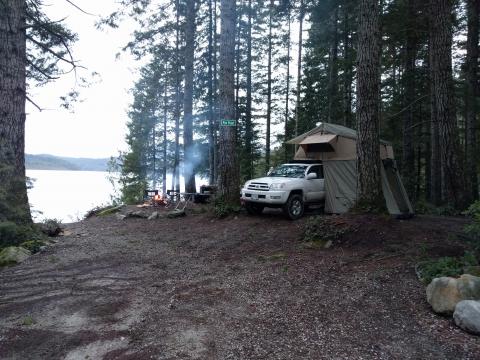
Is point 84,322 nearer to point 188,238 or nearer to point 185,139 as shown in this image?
point 188,238

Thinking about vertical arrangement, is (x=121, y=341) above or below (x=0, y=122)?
below

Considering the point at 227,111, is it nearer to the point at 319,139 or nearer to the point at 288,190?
the point at 319,139

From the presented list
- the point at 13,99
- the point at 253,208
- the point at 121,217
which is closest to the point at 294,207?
the point at 253,208

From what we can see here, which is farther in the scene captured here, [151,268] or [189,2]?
[189,2]

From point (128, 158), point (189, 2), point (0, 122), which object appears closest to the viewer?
point (0, 122)

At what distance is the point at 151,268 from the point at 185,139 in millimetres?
11981

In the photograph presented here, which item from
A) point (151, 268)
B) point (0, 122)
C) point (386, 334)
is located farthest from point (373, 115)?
point (0, 122)

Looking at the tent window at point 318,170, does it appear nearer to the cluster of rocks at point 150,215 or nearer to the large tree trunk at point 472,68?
the cluster of rocks at point 150,215

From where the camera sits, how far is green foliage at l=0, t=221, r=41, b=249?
7.10 metres

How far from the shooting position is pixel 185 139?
693 inches

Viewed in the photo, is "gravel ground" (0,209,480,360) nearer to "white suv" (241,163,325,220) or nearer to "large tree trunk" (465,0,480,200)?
"white suv" (241,163,325,220)

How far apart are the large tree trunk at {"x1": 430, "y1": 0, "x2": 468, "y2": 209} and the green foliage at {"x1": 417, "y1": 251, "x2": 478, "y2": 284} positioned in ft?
24.1

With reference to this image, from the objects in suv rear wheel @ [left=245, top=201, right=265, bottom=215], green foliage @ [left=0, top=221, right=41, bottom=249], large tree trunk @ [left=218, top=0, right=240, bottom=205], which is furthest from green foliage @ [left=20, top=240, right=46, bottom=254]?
suv rear wheel @ [left=245, top=201, right=265, bottom=215]

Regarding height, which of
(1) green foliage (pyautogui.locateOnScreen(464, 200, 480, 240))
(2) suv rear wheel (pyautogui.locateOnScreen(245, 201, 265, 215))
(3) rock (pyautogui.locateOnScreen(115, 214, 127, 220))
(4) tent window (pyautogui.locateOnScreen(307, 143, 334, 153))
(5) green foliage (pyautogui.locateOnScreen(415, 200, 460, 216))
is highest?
(4) tent window (pyautogui.locateOnScreen(307, 143, 334, 153))
